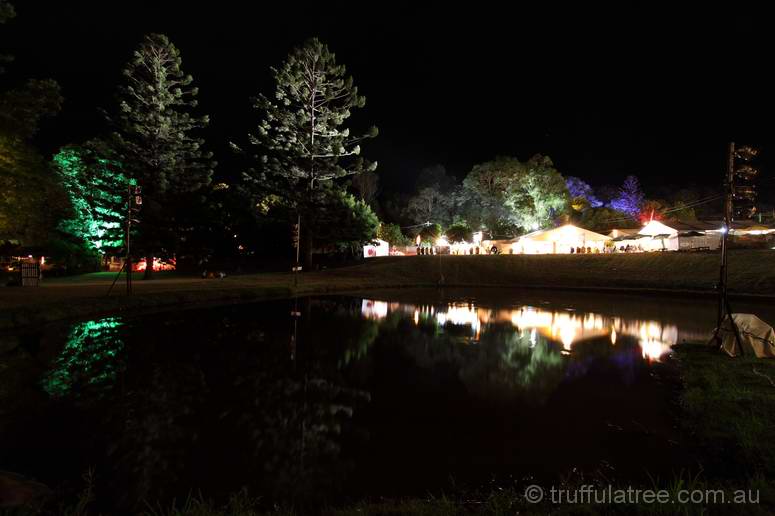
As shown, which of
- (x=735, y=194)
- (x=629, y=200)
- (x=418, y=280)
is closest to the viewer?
(x=735, y=194)

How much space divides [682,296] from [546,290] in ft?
28.7

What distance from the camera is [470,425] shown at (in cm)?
625

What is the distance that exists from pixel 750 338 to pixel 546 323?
7.38 m

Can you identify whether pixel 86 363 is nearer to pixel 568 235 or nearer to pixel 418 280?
pixel 418 280

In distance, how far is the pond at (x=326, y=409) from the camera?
484 centimetres

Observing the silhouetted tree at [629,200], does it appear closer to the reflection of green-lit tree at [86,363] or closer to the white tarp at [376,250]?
the white tarp at [376,250]

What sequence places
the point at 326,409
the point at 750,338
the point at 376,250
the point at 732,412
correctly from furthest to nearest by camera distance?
the point at 376,250, the point at 750,338, the point at 326,409, the point at 732,412

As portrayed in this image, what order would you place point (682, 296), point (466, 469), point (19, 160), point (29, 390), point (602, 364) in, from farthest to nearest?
point (682, 296) < point (19, 160) < point (602, 364) < point (29, 390) < point (466, 469)

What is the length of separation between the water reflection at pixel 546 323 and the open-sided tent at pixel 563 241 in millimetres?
28072

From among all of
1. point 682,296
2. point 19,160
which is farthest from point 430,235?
point 19,160

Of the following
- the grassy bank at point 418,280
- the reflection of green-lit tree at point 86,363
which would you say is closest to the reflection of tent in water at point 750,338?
the reflection of green-lit tree at point 86,363

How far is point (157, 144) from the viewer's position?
30.5 meters

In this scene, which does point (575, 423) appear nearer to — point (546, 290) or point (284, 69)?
point (546, 290)

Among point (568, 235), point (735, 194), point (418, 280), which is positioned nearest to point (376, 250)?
point (418, 280)
